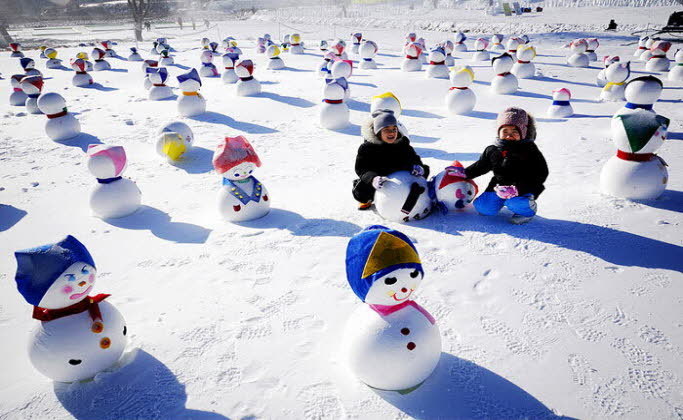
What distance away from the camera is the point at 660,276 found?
327 cm

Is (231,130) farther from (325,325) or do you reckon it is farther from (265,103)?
(325,325)

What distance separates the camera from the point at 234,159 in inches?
169

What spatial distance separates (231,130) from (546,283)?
6.37m

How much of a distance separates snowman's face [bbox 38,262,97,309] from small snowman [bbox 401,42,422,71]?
37.2 feet

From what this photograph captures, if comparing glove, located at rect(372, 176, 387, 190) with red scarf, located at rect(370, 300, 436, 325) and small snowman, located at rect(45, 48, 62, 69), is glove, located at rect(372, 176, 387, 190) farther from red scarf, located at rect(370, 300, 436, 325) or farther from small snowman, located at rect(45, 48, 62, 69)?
small snowman, located at rect(45, 48, 62, 69)

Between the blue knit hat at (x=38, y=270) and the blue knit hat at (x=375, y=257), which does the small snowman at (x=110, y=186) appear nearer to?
the blue knit hat at (x=38, y=270)

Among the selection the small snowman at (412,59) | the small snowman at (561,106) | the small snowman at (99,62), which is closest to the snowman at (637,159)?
the small snowman at (561,106)

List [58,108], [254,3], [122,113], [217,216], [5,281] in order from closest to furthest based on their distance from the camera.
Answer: [5,281]
[217,216]
[58,108]
[122,113]
[254,3]

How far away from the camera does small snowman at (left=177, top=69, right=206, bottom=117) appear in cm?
855

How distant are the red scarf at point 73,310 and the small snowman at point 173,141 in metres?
4.13

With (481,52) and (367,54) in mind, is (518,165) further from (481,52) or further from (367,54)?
(481,52)

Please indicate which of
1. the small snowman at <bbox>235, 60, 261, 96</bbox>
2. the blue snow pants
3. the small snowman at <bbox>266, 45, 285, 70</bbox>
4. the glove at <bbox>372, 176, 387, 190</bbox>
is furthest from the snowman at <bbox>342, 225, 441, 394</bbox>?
the small snowman at <bbox>266, 45, 285, 70</bbox>

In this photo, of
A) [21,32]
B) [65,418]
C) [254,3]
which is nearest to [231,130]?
[65,418]

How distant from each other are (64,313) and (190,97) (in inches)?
279
